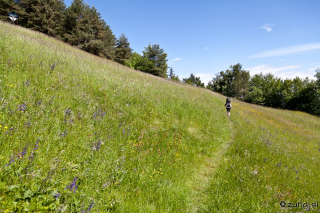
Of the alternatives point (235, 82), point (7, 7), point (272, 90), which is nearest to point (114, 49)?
point (7, 7)

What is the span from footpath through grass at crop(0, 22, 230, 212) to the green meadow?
20 millimetres

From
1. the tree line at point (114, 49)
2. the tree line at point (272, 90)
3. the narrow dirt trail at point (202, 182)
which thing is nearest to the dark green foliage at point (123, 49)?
the tree line at point (114, 49)

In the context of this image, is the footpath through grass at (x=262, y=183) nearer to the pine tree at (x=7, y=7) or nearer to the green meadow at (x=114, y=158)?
the green meadow at (x=114, y=158)

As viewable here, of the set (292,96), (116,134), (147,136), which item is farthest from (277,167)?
(292,96)

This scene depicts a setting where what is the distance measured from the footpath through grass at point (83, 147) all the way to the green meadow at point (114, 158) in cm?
2

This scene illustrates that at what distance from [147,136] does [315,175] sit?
23.8 feet

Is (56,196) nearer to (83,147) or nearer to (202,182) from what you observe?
(83,147)

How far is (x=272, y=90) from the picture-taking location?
54562mm

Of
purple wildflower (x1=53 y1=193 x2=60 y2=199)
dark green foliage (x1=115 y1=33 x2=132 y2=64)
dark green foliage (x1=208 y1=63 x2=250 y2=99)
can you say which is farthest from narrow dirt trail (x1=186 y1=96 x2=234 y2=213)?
dark green foliage (x1=208 y1=63 x2=250 y2=99)

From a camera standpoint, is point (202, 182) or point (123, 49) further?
point (123, 49)

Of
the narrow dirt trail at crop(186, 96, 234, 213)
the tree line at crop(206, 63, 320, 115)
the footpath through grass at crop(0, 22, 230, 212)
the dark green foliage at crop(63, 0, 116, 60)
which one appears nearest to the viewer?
the footpath through grass at crop(0, 22, 230, 212)

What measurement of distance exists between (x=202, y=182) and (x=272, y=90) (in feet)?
215

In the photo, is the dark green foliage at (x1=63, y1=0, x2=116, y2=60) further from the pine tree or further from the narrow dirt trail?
the narrow dirt trail

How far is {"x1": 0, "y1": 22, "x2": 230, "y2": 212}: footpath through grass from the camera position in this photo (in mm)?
2197
